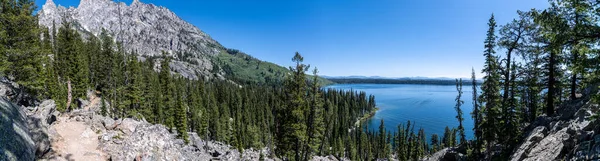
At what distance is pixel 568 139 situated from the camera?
13602 millimetres

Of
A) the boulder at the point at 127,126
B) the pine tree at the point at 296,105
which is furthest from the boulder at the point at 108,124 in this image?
the pine tree at the point at 296,105

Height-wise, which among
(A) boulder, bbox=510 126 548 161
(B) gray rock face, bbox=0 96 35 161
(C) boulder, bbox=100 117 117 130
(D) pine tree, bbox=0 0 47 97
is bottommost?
(A) boulder, bbox=510 126 548 161

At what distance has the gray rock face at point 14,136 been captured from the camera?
9609 mm

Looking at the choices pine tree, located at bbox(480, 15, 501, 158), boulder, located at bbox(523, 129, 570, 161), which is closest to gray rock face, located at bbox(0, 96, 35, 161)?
boulder, located at bbox(523, 129, 570, 161)

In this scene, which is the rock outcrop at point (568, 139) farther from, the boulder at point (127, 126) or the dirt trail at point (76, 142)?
the boulder at point (127, 126)

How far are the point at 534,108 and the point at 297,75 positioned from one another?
2888cm

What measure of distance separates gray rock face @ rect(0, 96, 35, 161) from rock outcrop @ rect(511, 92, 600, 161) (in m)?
20.9

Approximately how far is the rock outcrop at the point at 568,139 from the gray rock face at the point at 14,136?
20882mm

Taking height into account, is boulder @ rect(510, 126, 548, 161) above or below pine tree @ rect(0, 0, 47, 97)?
below

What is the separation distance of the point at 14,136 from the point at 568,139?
25715mm

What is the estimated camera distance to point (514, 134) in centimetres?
2298

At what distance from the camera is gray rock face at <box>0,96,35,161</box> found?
9.61 meters

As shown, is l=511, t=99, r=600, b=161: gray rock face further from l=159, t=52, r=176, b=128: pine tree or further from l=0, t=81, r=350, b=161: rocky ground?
l=159, t=52, r=176, b=128: pine tree

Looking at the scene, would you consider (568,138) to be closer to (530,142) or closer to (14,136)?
(530,142)
